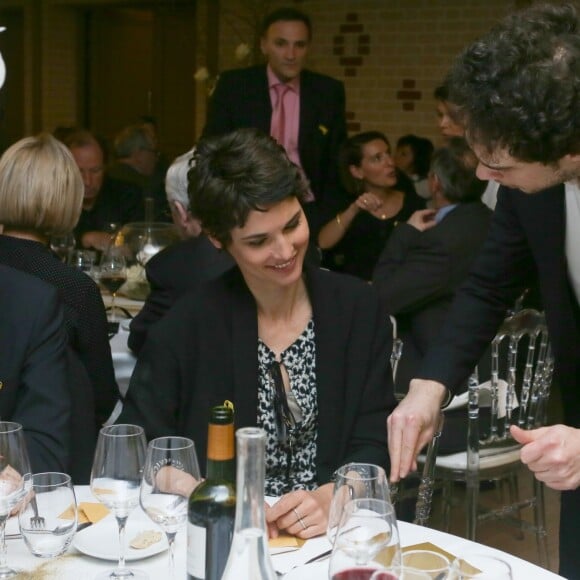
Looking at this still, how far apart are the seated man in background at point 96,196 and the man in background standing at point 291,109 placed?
0.66m

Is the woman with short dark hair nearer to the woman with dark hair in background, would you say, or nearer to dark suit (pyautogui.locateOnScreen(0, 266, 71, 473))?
dark suit (pyautogui.locateOnScreen(0, 266, 71, 473))

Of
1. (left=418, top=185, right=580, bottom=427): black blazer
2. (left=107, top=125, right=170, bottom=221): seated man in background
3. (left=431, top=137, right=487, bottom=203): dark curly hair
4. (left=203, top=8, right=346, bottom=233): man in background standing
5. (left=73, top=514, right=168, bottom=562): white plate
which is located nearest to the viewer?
(left=73, top=514, right=168, bottom=562): white plate

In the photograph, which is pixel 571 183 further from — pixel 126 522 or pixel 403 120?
pixel 403 120

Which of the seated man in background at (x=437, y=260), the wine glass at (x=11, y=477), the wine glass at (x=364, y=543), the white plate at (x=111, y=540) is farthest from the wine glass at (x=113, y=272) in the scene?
the wine glass at (x=364, y=543)

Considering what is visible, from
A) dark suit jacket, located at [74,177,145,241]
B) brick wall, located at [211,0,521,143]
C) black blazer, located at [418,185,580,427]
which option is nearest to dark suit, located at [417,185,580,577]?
black blazer, located at [418,185,580,427]

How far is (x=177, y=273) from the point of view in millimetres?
3396

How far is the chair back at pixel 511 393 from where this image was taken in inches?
133

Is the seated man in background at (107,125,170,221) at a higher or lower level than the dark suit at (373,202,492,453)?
higher

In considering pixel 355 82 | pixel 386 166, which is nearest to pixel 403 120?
pixel 355 82

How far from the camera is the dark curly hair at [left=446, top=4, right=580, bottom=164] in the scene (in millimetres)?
1754

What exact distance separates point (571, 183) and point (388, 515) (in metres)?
0.97

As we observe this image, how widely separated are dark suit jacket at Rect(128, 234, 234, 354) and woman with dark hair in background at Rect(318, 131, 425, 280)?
2114mm

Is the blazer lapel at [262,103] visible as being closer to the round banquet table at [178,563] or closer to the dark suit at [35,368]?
the dark suit at [35,368]

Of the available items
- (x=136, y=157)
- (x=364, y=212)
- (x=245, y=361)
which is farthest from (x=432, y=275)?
(x=136, y=157)
